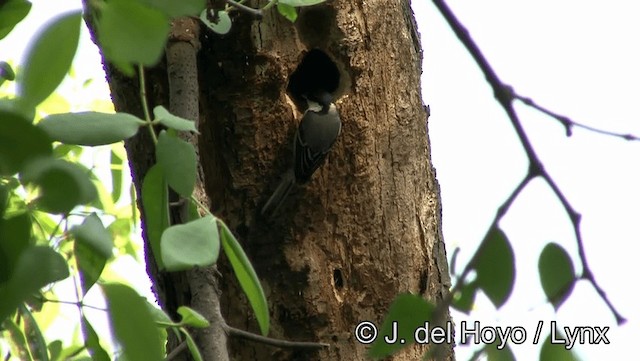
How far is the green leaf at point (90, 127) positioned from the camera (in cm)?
84

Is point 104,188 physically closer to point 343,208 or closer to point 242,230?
point 242,230

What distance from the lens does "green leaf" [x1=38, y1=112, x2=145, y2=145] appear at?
844 mm

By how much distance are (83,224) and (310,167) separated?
135cm

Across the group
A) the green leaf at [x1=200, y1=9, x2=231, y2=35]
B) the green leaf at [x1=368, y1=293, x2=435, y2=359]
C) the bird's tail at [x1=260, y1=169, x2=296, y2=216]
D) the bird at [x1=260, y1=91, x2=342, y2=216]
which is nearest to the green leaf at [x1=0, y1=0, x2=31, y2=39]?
the green leaf at [x1=368, y1=293, x2=435, y2=359]

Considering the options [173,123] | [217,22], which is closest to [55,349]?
[217,22]

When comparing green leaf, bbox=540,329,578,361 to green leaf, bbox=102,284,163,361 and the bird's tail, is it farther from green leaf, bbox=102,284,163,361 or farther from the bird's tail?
the bird's tail

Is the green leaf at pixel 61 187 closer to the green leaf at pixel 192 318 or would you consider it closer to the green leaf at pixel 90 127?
the green leaf at pixel 90 127

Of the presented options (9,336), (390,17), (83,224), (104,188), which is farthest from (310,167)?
(83,224)

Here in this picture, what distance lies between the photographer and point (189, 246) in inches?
34.4

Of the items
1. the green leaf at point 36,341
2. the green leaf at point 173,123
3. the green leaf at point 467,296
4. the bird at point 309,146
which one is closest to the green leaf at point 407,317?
the green leaf at point 467,296

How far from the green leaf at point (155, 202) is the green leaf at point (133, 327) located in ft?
1.05

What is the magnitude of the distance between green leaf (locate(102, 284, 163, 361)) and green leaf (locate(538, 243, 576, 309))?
0.28 metres

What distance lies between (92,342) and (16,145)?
1.31ft

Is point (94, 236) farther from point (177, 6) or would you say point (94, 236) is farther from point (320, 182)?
point (320, 182)
